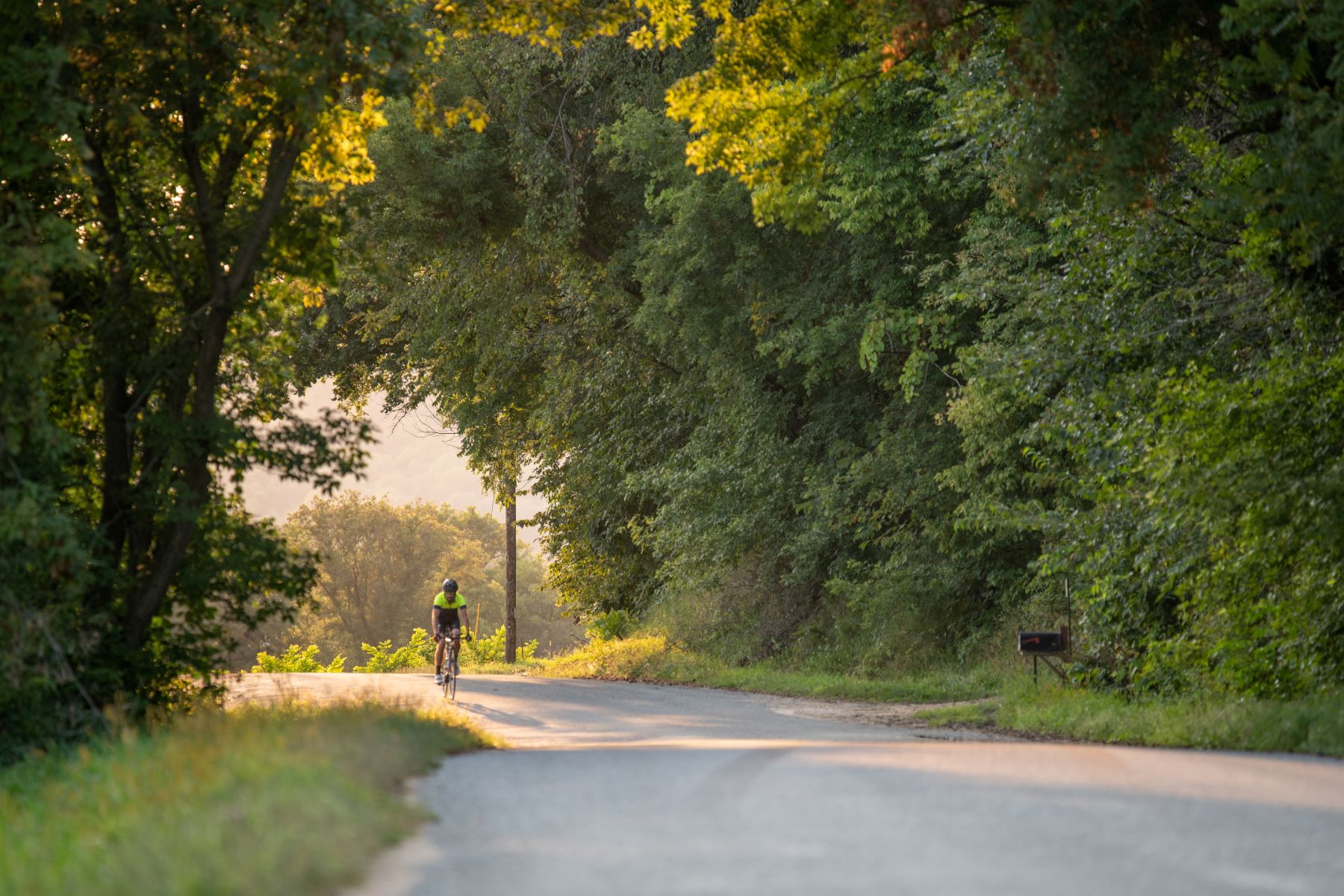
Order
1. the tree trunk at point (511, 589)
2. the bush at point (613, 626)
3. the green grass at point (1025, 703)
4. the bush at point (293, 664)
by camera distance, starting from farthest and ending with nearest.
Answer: the tree trunk at point (511, 589) → the bush at point (293, 664) → the bush at point (613, 626) → the green grass at point (1025, 703)

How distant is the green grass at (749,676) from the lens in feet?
74.5

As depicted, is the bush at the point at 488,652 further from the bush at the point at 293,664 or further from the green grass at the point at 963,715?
the green grass at the point at 963,715

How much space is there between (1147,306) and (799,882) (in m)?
13.4

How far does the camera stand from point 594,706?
67.4 ft

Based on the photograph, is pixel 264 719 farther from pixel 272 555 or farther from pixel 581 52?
pixel 581 52

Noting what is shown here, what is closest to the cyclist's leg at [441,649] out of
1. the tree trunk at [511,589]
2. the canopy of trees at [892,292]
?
the canopy of trees at [892,292]

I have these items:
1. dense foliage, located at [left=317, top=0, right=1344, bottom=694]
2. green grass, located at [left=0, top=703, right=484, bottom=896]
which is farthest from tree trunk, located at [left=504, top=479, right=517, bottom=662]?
green grass, located at [left=0, top=703, right=484, bottom=896]

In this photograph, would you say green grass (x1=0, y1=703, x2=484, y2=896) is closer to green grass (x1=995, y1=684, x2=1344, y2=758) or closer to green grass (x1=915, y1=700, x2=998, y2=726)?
green grass (x1=995, y1=684, x2=1344, y2=758)

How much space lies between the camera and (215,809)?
634 centimetres

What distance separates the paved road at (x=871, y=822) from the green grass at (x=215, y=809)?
0.30 meters

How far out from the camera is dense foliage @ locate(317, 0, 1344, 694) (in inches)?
548

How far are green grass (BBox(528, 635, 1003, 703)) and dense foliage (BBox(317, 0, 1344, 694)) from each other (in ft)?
3.63

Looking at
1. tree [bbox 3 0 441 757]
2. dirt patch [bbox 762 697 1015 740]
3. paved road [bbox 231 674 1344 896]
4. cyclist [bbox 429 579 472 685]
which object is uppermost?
tree [bbox 3 0 441 757]

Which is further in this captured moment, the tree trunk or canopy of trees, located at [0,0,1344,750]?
the tree trunk
